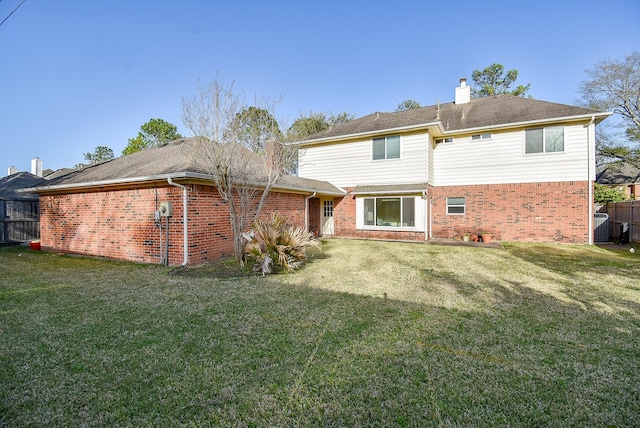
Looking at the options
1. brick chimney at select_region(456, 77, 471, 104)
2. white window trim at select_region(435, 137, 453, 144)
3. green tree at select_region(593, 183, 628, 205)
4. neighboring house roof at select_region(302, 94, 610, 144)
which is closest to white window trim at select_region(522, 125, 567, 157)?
neighboring house roof at select_region(302, 94, 610, 144)

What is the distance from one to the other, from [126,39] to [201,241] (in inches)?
314

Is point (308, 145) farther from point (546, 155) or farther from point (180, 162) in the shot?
point (546, 155)

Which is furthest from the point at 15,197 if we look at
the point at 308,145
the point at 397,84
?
the point at 397,84

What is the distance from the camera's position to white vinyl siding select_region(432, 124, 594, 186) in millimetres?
11664

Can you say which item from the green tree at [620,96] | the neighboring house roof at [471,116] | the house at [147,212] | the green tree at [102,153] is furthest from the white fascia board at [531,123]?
the green tree at [102,153]

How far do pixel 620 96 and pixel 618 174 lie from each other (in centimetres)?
784

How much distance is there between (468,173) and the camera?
13484 mm

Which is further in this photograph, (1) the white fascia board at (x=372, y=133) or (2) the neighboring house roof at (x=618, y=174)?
(2) the neighboring house roof at (x=618, y=174)

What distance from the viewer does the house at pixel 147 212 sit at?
775 cm

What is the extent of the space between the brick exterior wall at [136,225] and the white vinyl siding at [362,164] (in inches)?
301

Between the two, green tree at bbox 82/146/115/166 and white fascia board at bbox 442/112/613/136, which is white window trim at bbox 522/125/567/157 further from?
green tree at bbox 82/146/115/166

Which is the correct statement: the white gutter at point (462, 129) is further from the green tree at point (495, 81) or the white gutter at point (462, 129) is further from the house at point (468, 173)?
the green tree at point (495, 81)

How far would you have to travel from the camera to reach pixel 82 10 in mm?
8094

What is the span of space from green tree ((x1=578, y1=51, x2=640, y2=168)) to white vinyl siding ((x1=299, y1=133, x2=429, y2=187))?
54.3 feet
